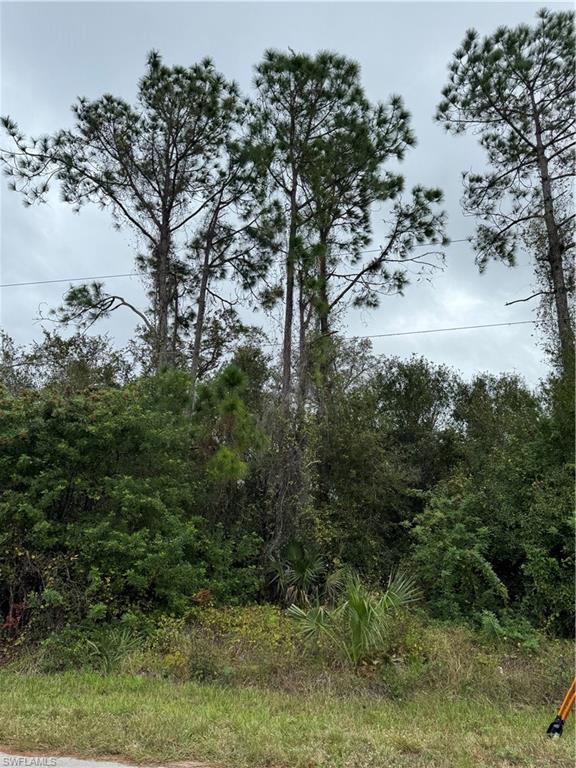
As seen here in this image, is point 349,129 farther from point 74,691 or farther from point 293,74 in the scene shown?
point 74,691

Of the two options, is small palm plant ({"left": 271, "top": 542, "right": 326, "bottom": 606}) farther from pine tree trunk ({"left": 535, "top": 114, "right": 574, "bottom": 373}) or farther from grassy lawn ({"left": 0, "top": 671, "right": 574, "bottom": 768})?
pine tree trunk ({"left": 535, "top": 114, "right": 574, "bottom": 373})

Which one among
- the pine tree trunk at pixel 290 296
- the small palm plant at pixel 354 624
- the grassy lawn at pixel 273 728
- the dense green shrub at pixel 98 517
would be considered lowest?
the grassy lawn at pixel 273 728

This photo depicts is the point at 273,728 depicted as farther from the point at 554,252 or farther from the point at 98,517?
the point at 554,252

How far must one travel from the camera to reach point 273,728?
14.4ft

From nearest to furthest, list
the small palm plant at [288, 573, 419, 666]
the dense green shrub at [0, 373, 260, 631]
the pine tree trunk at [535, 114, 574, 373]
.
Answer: the small palm plant at [288, 573, 419, 666], the dense green shrub at [0, 373, 260, 631], the pine tree trunk at [535, 114, 574, 373]

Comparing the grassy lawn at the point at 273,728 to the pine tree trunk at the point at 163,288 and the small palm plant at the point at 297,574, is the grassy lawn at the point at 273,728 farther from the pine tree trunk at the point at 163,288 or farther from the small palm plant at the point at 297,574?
the pine tree trunk at the point at 163,288

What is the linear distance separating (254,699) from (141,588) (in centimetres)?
327

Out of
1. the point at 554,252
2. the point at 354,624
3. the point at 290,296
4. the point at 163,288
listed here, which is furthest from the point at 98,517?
the point at 554,252

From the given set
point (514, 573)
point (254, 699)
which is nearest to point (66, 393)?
point (254, 699)

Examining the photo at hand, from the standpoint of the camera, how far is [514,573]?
9773mm

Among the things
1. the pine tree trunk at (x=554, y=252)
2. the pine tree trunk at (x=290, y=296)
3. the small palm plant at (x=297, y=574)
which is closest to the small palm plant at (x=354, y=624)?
the small palm plant at (x=297, y=574)

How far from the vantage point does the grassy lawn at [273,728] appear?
3.87m

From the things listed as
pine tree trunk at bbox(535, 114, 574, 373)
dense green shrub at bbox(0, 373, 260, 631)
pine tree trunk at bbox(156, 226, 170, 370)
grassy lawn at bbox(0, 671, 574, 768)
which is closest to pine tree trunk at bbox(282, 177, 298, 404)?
dense green shrub at bbox(0, 373, 260, 631)

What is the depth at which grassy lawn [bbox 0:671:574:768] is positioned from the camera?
3871 mm
